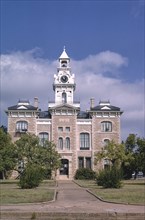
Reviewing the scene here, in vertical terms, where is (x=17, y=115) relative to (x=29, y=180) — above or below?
above

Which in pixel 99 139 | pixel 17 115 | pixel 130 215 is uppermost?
pixel 17 115

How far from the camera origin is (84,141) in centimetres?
7394

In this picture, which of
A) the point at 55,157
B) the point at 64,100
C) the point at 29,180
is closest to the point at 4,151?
the point at 55,157

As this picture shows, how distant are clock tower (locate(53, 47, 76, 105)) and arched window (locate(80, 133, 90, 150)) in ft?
22.5

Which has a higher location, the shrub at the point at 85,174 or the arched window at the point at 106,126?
the arched window at the point at 106,126

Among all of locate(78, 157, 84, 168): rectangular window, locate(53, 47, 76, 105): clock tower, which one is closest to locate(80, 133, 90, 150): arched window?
locate(78, 157, 84, 168): rectangular window

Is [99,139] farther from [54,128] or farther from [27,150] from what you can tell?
[27,150]

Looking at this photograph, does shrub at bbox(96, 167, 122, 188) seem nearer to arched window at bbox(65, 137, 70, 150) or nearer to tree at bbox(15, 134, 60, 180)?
tree at bbox(15, 134, 60, 180)

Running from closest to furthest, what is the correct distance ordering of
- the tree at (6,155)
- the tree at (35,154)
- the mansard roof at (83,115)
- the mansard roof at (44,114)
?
the tree at (6,155)
the tree at (35,154)
the mansard roof at (44,114)
the mansard roof at (83,115)

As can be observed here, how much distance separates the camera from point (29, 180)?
34031 millimetres

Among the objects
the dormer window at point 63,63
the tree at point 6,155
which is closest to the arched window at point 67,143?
the dormer window at point 63,63

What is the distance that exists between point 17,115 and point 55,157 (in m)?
23.4

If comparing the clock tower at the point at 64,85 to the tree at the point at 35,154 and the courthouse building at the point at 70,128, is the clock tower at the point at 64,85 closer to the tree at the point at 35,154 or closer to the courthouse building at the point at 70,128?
the courthouse building at the point at 70,128

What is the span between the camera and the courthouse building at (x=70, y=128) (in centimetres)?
7275
